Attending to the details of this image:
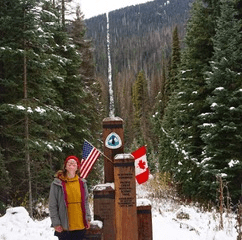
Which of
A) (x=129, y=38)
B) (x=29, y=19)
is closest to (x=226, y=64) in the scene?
(x=29, y=19)

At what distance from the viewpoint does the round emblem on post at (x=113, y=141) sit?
5746 mm

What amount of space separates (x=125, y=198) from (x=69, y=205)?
1.18 m

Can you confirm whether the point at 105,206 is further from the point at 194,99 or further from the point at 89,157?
the point at 194,99

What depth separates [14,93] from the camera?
10969 mm

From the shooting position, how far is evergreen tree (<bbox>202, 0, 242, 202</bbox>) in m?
10.9

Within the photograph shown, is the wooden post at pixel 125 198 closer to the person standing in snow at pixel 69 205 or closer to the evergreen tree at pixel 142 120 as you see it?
the person standing in snow at pixel 69 205

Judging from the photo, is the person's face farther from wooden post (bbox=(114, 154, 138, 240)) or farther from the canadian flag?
the canadian flag

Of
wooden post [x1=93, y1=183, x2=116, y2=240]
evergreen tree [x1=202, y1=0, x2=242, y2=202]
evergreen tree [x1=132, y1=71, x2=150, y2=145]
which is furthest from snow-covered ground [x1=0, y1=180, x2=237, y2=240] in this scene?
evergreen tree [x1=132, y1=71, x2=150, y2=145]

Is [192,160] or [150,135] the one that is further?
[150,135]

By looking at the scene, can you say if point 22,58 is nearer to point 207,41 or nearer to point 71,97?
point 71,97

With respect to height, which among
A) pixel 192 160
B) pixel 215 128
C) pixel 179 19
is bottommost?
pixel 192 160

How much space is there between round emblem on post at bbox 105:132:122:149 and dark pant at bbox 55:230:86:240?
1.67m

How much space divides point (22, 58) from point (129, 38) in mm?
152434

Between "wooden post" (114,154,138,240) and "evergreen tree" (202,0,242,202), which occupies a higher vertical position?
"evergreen tree" (202,0,242,202)
